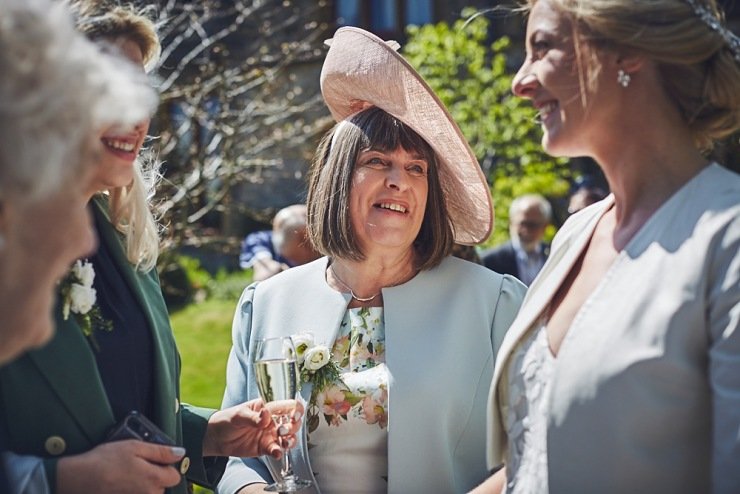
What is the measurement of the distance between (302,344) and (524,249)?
591cm

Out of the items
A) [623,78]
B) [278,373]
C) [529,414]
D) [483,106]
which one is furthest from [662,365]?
[483,106]

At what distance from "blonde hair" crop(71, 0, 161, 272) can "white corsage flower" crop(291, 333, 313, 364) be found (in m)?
0.58

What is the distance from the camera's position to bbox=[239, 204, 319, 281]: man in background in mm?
7051

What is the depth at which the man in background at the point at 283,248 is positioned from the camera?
7.05m

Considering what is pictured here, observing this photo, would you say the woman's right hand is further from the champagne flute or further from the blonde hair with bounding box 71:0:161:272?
the blonde hair with bounding box 71:0:161:272

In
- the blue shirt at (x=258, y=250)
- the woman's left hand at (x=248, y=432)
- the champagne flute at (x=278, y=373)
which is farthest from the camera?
the blue shirt at (x=258, y=250)

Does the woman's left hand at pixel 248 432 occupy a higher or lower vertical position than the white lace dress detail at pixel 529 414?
lower

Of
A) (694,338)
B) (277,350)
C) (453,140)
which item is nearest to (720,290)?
(694,338)

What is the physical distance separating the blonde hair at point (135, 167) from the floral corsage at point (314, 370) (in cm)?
60

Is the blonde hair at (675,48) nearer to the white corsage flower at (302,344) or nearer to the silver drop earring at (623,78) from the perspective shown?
the silver drop earring at (623,78)

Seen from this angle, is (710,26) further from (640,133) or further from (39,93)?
(39,93)

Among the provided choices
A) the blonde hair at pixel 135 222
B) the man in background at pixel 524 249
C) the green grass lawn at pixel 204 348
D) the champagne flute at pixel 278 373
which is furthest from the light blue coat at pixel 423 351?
the man in background at pixel 524 249

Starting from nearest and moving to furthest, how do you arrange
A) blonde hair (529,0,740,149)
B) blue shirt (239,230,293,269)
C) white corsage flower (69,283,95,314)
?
blonde hair (529,0,740,149), white corsage flower (69,283,95,314), blue shirt (239,230,293,269)

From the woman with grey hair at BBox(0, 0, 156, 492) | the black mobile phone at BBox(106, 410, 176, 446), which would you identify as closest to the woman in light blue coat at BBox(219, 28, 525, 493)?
the black mobile phone at BBox(106, 410, 176, 446)
